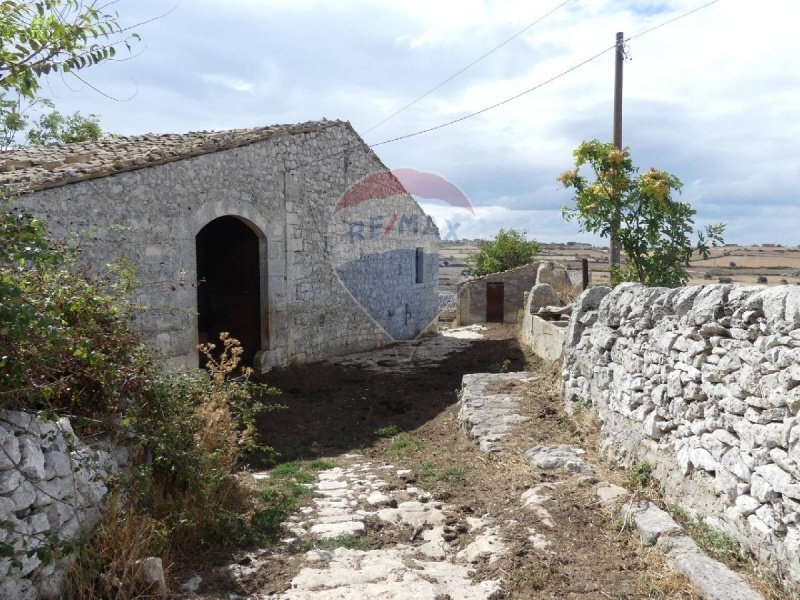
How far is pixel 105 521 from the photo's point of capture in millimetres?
3631

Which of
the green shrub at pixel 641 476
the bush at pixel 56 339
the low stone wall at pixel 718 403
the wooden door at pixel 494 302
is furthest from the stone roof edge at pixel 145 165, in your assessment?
the wooden door at pixel 494 302

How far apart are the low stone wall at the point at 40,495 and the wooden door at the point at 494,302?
638 inches

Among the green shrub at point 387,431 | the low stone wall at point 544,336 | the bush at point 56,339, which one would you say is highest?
the bush at point 56,339

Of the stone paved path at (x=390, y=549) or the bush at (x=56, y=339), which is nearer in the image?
the bush at (x=56, y=339)

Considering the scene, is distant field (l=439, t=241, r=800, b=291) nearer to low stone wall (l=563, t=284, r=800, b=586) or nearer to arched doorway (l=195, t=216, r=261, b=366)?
arched doorway (l=195, t=216, r=261, b=366)

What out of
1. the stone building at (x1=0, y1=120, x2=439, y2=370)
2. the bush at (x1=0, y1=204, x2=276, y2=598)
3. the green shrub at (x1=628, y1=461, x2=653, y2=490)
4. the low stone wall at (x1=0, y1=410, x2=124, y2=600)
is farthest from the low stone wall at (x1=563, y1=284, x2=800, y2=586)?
the stone building at (x1=0, y1=120, x2=439, y2=370)

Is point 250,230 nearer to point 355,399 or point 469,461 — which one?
point 355,399

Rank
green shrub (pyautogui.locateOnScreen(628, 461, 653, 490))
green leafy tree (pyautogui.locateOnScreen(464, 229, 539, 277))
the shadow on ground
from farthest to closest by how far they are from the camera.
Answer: green leafy tree (pyautogui.locateOnScreen(464, 229, 539, 277)) → the shadow on ground → green shrub (pyautogui.locateOnScreen(628, 461, 653, 490))

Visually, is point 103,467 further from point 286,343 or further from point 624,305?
point 286,343

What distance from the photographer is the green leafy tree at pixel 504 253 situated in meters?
22.1

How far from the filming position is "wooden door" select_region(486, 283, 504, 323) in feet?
63.0

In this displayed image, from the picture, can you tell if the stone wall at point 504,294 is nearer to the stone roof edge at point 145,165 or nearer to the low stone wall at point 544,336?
the low stone wall at point 544,336

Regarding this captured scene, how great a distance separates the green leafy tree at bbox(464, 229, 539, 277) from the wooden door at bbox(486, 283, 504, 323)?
8.69 ft

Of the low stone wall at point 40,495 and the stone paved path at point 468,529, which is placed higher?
the low stone wall at point 40,495
